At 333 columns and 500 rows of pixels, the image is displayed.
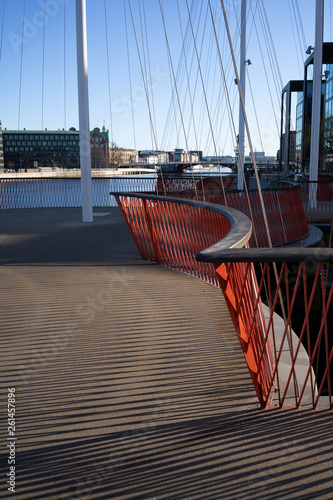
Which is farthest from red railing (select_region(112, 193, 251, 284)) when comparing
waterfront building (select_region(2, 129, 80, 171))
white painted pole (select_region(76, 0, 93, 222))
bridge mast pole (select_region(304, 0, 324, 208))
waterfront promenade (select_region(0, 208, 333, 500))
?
waterfront building (select_region(2, 129, 80, 171))

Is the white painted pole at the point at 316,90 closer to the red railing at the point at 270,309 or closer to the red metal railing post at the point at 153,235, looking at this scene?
the red metal railing post at the point at 153,235

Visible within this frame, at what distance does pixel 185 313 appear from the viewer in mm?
5598

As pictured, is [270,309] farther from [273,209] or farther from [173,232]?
[273,209]

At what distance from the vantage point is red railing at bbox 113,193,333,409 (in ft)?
9.34

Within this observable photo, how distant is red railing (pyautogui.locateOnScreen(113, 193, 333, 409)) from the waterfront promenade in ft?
0.95

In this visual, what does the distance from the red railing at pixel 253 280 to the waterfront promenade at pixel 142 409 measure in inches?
11.4

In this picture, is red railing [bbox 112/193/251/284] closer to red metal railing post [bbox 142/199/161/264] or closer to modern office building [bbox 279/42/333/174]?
red metal railing post [bbox 142/199/161/264]

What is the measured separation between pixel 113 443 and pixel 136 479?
39 cm

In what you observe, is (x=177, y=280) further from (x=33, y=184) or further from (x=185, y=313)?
(x=33, y=184)

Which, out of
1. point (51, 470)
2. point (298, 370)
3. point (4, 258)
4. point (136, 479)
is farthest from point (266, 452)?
point (4, 258)

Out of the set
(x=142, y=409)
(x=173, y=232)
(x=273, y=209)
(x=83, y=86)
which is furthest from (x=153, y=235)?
(x=83, y=86)

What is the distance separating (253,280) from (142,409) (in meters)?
1.17

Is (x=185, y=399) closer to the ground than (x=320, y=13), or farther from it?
closer to the ground

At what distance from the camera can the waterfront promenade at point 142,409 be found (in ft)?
8.64
